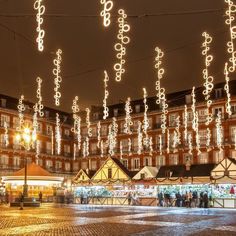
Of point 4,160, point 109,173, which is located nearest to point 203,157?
point 109,173

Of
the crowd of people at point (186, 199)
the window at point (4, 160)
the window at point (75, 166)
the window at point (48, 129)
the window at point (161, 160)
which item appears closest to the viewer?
the crowd of people at point (186, 199)

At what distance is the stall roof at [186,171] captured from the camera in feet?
113

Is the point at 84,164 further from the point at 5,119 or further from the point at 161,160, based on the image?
the point at 5,119

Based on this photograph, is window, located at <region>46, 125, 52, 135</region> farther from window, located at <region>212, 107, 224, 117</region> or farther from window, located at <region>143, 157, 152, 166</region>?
window, located at <region>212, 107, 224, 117</region>

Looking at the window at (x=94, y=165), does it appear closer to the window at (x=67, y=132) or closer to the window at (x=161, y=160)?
the window at (x=67, y=132)

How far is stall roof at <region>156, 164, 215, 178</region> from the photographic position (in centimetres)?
3438

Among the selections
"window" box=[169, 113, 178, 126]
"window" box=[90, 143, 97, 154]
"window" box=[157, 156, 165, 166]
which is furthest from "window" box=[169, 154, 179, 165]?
"window" box=[90, 143, 97, 154]

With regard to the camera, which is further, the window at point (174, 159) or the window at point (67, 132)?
the window at point (67, 132)

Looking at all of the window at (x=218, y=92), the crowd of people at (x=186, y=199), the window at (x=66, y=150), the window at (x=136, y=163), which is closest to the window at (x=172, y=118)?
the window at (x=218, y=92)

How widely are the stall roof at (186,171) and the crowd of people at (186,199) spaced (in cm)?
139

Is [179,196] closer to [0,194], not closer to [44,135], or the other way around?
[0,194]

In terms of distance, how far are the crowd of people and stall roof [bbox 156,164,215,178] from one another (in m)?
1.39

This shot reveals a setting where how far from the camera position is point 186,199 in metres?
34.4

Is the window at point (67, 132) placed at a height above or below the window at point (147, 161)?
above
